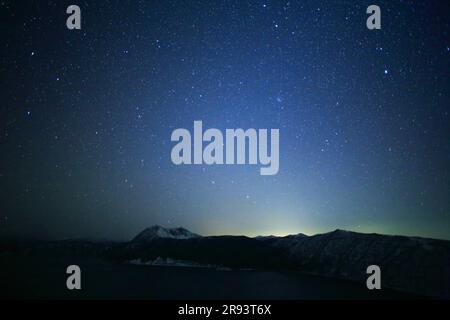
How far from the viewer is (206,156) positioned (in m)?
7.99

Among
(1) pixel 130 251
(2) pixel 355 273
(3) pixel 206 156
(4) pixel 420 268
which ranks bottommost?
(1) pixel 130 251

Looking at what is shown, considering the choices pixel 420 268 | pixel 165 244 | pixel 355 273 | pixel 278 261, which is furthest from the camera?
pixel 165 244

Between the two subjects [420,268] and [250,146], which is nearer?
[250,146]

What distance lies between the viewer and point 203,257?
165 feet
